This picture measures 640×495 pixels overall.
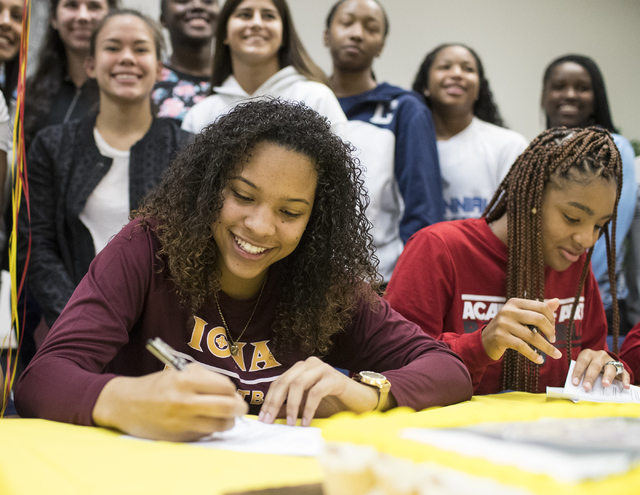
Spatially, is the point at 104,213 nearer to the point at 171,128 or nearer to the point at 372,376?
the point at 171,128

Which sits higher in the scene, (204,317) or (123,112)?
(123,112)

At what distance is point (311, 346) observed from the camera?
46.9 inches

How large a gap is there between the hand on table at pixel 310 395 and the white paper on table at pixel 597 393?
0.44 metres

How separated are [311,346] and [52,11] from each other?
1819 mm

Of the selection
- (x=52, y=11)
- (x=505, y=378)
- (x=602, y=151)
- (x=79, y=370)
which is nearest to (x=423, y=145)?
(x=602, y=151)

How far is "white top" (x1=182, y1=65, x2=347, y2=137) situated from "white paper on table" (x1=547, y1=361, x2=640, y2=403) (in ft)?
3.63

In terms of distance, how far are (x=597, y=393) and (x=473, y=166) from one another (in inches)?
51.2

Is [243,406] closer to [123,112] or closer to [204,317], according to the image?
[204,317]

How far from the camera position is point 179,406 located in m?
0.74

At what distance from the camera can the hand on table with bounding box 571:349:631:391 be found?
4.08 ft

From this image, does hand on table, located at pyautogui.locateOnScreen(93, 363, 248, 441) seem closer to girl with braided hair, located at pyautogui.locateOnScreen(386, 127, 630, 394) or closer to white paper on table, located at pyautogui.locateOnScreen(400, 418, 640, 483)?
white paper on table, located at pyautogui.locateOnScreen(400, 418, 640, 483)

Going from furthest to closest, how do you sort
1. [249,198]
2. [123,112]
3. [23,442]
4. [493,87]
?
1. [493,87]
2. [123,112]
3. [249,198]
4. [23,442]

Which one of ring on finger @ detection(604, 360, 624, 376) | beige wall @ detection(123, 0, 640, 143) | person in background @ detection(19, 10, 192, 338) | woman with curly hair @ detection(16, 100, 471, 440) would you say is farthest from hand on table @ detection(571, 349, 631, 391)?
beige wall @ detection(123, 0, 640, 143)

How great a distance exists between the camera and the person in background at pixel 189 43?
252cm
